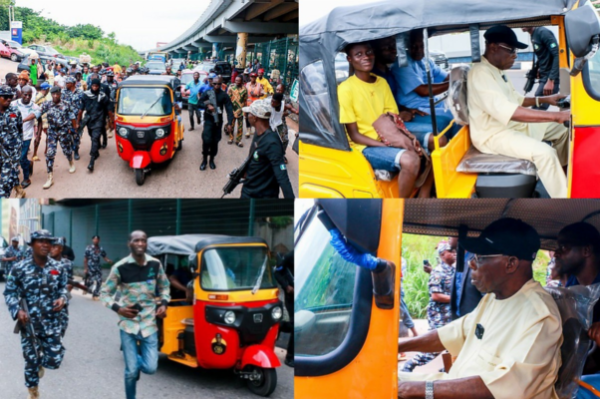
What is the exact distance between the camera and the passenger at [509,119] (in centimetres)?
204

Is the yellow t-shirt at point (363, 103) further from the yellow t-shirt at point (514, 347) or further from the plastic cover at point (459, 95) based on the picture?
the yellow t-shirt at point (514, 347)

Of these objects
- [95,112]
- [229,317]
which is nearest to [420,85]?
[95,112]

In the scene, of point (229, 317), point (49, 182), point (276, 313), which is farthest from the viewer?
point (229, 317)

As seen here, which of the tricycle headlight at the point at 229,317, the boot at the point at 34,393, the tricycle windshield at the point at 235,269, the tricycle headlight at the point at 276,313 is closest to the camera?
the boot at the point at 34,393

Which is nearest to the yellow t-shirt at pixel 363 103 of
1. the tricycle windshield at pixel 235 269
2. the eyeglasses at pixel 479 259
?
the eyeglasses at pixel 479 259

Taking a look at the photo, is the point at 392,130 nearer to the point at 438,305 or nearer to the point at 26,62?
the point at 438,305

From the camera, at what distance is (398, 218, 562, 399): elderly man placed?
2.18 m

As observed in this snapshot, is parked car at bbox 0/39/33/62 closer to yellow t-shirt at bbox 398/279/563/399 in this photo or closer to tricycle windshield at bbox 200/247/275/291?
tricycle windshield at bbox 200/247/275/291

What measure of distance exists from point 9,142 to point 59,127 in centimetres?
20

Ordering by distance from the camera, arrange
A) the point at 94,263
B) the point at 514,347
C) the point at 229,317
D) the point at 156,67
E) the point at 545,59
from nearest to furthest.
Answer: the point at 545,59, the point at 514,347, the point at 156,67, the point at 94,263, the point at 229,317

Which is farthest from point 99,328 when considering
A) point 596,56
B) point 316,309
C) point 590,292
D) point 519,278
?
point 596,56

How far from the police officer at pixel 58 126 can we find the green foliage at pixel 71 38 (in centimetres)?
21

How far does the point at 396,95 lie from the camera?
82.0 inches

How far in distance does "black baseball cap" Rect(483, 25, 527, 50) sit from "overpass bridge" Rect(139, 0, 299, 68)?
0.68 metres
